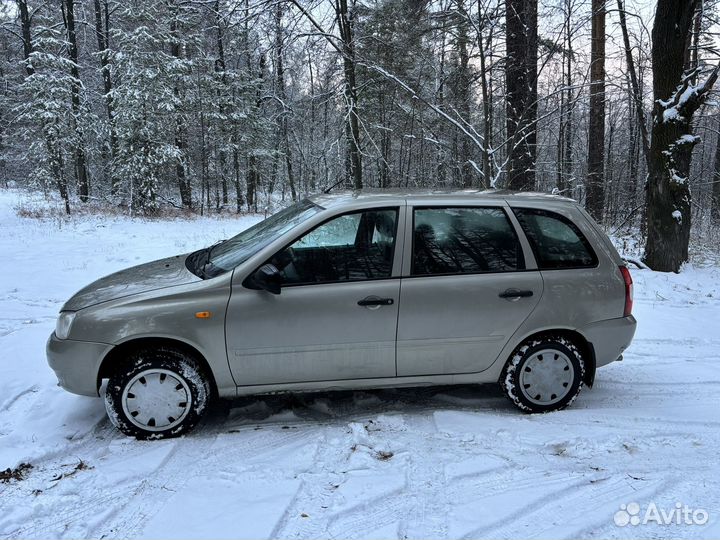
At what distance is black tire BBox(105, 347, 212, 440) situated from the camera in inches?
137

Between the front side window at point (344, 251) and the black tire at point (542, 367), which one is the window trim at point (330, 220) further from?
the black tire at point (542, 367)

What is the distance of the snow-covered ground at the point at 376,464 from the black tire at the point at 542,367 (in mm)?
151

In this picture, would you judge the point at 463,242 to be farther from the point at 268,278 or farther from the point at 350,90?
the point at 350,90

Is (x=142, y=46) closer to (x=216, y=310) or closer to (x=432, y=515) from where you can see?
(x=216, y=310)

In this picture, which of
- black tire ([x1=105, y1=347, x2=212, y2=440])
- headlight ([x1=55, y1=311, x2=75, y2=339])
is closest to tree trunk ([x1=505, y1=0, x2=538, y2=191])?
black tire ([x1=105, y1=347, x2=212, y2=440])

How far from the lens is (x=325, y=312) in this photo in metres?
3.59

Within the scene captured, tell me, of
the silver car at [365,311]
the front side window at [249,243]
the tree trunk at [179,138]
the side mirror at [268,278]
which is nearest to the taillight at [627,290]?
the silver car at [365,311]

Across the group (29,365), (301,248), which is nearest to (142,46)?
(29,365)

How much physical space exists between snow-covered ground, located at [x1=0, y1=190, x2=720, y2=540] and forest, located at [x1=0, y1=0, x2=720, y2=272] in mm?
3562

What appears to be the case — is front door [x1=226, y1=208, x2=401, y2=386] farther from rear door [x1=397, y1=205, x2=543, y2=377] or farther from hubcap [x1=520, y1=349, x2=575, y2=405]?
hubcap [x1=520, y1=349, x2=575, y2=405]

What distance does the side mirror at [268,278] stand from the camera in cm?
344

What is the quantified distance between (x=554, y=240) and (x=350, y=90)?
9347 mm

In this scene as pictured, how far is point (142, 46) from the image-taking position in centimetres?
2133

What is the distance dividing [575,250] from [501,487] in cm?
200
